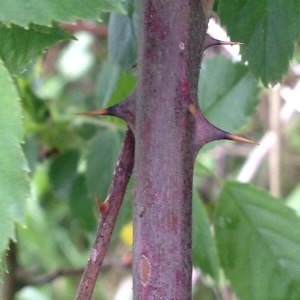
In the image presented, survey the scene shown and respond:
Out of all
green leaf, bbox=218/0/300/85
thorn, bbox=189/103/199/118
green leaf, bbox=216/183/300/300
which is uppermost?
green leaf, bbox=218/0/300/85

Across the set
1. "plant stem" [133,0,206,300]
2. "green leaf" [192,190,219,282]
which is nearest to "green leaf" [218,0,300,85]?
"plant stem" [133,0,206,300]

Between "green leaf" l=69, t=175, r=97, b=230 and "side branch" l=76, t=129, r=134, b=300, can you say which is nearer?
"side branch" l=76, t=129, r=134, b=300

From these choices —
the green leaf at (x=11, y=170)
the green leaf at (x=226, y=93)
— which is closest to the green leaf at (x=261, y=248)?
the green leaf at (x=226, y=93)

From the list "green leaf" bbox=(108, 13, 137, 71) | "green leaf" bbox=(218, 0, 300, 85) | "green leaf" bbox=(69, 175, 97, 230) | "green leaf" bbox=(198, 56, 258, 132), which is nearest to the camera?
"green leaf" bbox=(218, 0, 300, 85)

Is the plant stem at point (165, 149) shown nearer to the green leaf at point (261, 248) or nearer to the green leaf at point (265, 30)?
the green leaf at point (265, 30)

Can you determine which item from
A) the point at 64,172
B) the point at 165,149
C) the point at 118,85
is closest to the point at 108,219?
the point at 165,149

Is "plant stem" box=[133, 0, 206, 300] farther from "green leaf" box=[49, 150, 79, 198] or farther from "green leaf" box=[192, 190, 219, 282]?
"green leaf" box=[49, 150, 79, 198]

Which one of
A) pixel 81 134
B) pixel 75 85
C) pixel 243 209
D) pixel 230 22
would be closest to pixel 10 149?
pixel 230 22
